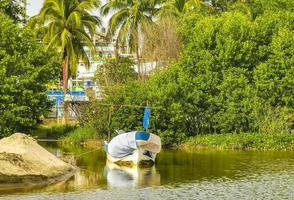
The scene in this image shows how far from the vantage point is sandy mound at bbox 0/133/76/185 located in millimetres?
28391

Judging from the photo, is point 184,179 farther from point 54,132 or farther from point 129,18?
point 129,18

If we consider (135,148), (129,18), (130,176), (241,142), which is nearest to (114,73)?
(129,18)

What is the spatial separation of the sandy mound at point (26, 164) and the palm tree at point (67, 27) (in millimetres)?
26920

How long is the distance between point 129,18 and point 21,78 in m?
15.0

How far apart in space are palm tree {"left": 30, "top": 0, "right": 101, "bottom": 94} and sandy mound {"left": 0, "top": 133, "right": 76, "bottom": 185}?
2692 cm

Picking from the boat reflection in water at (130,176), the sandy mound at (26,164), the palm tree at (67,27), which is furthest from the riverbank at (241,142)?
the sandy mound at (26,164)

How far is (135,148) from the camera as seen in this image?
3591 cm

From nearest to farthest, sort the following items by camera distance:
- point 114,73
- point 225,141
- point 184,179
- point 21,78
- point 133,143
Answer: point 184,179 < point 133,143 < point 225,141 < point 21,78 < point 114,73

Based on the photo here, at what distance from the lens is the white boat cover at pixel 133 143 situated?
35250mm

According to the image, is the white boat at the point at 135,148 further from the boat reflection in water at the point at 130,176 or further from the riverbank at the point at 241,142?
the riverbank at the point at 241,142

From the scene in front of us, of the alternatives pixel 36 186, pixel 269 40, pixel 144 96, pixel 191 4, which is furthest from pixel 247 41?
pixel 36 186

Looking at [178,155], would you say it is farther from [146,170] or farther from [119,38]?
[119,38]

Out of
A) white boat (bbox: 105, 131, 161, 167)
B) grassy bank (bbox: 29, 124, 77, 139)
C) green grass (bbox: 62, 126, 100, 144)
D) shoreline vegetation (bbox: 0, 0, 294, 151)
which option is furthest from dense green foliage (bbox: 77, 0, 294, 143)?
white boat (bbox: 105, 131, 161, 167)

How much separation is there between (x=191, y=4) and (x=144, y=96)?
53.2 ft
